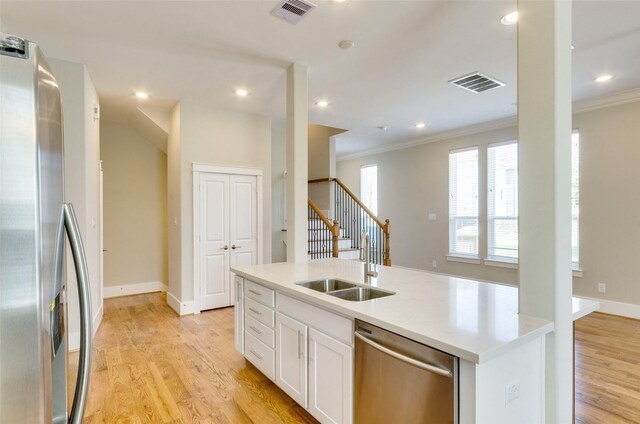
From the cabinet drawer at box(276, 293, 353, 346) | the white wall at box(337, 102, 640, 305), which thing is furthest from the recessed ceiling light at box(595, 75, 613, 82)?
the cabinet drawer at box(276, 293, 353, 346)

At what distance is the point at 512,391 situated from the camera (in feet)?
4.71

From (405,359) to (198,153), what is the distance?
163 inches

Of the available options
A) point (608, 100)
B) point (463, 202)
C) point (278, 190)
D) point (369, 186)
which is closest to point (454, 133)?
point (463, 202)

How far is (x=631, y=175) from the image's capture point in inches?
173

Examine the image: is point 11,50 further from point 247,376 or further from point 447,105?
point 447,105

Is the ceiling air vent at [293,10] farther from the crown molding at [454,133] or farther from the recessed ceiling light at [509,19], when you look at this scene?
the crown molding at [454,133]

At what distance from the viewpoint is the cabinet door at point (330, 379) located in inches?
72.6

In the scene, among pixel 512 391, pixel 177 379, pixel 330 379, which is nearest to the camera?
pixel 512 391

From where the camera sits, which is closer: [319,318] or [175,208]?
[319,318]

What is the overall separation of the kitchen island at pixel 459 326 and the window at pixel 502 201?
3855 millimetres

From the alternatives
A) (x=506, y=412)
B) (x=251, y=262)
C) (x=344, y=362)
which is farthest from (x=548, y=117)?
(x=251, y=262)

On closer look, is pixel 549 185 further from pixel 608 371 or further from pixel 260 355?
pixel 608 371

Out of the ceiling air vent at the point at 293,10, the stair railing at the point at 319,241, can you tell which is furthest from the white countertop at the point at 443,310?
the stair railing at the point at 319,241

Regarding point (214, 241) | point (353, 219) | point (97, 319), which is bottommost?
point (97, 319)
